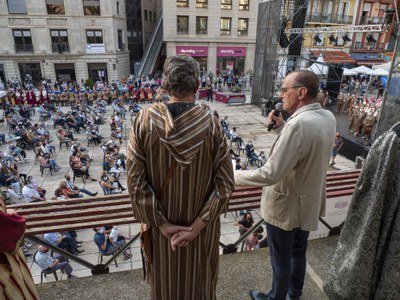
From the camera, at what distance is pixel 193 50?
34.4 metres

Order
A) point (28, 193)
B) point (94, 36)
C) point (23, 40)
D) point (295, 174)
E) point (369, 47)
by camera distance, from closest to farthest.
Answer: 1. point (295, 174)
2. point (28, 193)
3. point (23, 40)
4. point (94, 36)
5. point (369, 47)

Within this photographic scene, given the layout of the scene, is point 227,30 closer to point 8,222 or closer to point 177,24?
point 177,24

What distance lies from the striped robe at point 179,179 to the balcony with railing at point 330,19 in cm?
3724

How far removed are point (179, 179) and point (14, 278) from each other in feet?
3.60

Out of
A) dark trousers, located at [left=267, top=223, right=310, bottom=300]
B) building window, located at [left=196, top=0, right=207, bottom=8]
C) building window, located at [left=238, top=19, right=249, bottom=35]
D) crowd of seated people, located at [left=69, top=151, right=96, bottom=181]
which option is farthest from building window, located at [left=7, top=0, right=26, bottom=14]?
dark trousers, located at [left=267, top=223, right=310, bottom=300]

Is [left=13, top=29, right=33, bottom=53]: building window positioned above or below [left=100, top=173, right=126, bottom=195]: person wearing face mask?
above

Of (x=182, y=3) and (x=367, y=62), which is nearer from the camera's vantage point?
(x=182, y=3)

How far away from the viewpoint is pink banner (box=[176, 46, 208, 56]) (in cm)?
3406

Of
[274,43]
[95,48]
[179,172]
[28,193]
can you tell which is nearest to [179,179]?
[179,172]

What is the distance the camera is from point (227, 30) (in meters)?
35.0

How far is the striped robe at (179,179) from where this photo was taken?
5.06ft

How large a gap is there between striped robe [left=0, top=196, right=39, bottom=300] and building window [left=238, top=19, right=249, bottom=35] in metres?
37.2

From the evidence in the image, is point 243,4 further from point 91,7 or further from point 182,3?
point 91,7

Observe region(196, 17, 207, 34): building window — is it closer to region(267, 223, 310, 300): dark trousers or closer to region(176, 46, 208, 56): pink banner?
region(176, 46, 208, 56): pink banner
